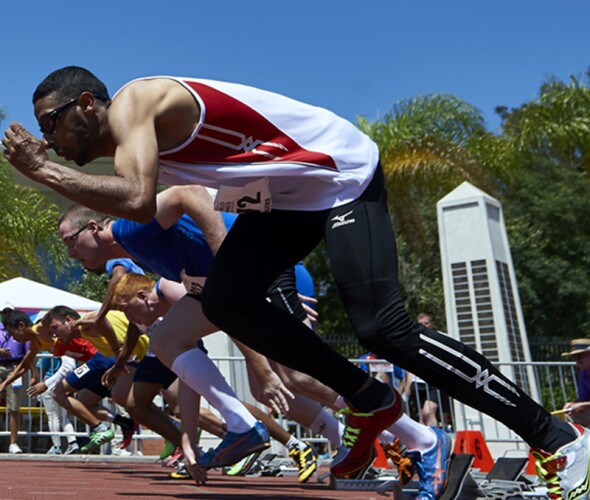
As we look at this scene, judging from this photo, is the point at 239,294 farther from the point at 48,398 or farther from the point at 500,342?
the point at 500,342

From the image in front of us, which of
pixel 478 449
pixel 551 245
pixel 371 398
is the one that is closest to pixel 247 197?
pixel 371 398

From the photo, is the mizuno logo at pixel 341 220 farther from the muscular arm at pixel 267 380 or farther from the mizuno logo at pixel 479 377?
the muscular arm at pixel 267 380

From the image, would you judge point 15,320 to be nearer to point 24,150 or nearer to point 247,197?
point 247,197

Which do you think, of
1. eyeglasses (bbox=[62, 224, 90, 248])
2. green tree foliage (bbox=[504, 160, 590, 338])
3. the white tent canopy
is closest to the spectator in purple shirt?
the white tent canopy

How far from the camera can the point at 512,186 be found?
97.1ft

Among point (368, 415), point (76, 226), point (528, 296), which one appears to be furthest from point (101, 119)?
point (528, 296)

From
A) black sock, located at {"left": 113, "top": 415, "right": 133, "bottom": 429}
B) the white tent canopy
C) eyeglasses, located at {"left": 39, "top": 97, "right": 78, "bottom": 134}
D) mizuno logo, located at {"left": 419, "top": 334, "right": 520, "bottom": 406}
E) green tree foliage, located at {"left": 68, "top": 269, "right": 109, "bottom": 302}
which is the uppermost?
green tree foliage, located at {"left": 68, "top": 269, "right": 109, "bottom": 302}

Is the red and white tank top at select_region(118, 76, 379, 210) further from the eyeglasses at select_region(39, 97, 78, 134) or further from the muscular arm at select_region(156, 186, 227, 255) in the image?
the muscular arm at select_region(156, 186, 227, 255)

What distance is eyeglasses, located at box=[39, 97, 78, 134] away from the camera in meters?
3.61

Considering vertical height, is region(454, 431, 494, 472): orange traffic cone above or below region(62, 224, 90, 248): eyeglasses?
below

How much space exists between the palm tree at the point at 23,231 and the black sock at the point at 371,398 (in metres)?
22.1

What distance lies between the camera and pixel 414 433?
421cm

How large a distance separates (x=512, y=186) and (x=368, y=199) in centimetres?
2642

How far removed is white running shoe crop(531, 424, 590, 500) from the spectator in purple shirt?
10016mm
